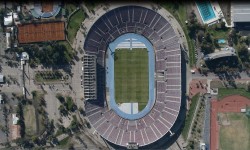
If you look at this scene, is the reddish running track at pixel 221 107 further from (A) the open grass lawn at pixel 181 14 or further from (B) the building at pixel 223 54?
(A) the open grass lawn at pixel 181 14

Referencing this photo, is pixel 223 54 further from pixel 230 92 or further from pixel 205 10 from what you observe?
pixel 205 10

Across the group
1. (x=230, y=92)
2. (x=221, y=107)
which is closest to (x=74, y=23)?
(x=221, y=107)

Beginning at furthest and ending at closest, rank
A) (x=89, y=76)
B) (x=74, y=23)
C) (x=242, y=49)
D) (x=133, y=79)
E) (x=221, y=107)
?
(x=133, y=79)
(x=74, y=23)
(x=221, y=107)
(x=89, y=76)
(x=242, y=49)

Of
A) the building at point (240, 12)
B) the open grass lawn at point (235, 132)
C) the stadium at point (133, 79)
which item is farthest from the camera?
the open grass lawn at point (235, 132)

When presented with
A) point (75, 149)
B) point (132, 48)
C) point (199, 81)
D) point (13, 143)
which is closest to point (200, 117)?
point (199, 81)

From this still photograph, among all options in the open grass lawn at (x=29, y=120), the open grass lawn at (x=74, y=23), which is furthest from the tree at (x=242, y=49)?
the open grass lawn at (x=29, y=120)

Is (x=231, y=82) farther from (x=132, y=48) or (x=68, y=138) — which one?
(x=68, y=138)

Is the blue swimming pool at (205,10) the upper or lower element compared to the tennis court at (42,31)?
upper

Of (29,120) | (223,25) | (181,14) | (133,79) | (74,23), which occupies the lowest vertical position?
(29,120)
